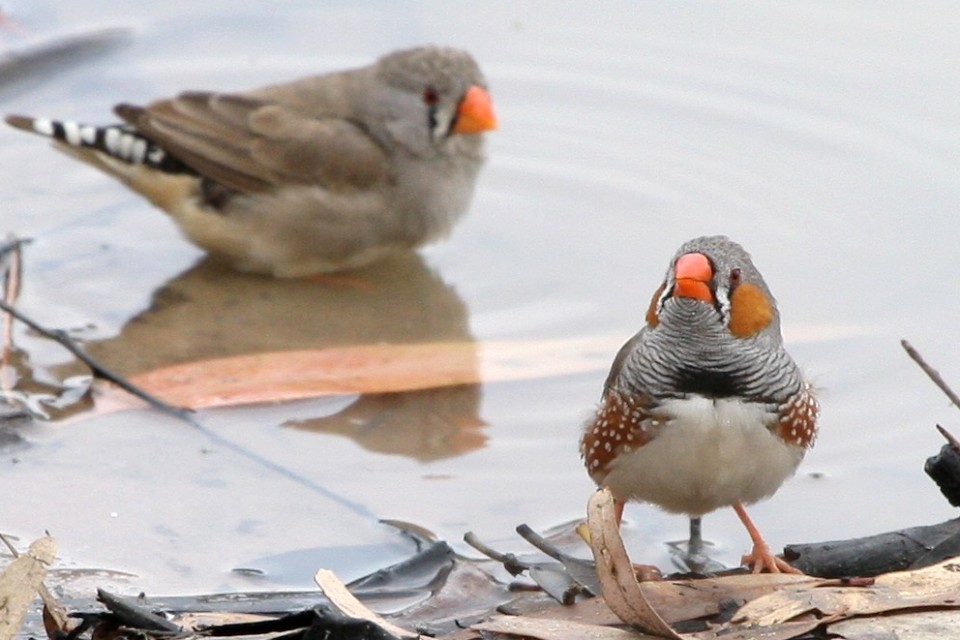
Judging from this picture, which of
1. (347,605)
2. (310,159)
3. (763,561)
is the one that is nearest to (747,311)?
(763,561)

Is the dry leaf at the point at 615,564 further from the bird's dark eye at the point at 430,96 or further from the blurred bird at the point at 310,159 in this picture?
the bird's dark eye at the point at 430,96

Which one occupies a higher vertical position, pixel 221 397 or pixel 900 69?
pixel 900 69

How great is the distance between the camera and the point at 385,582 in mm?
3873

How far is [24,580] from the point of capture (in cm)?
305

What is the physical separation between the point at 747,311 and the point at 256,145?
3.27m

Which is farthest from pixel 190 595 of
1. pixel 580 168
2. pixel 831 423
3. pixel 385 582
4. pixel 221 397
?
pixel 580 168

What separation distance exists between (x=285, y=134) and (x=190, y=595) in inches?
118

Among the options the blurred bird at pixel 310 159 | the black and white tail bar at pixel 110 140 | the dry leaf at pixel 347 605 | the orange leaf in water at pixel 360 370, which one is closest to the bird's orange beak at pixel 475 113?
the blurred bird at pixel 310 159

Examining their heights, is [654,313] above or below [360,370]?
above

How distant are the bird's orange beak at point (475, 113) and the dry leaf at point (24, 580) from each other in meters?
3.73

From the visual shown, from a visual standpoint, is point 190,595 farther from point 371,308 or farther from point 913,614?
point 371,308

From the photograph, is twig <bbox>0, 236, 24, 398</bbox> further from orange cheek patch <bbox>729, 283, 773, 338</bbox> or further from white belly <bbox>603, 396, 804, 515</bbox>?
orange cheek patch <bbox>729, 283, 773, 338</bbox>

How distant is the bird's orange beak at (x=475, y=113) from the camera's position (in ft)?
21.4

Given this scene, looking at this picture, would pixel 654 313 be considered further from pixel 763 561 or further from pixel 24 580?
pixel 24 580
